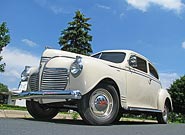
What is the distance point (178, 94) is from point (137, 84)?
4124 centimetres

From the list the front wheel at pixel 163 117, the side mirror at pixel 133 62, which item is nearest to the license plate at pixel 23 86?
the side mirror at pixel 133 62

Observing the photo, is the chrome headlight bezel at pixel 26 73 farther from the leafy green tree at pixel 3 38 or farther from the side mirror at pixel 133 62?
the leafy green tree at pixel 3 38

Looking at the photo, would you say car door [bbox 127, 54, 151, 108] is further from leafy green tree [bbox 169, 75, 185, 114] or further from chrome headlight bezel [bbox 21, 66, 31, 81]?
leafy green tree [bbox 169, 75, 185, 114]

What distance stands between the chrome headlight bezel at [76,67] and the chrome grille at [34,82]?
3.17 ft

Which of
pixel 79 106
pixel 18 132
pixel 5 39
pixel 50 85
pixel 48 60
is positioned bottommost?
pixel 18 132

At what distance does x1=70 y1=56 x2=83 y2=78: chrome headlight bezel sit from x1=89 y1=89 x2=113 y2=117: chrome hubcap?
520mm

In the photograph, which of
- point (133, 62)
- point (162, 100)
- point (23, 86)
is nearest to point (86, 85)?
point (23, 86)

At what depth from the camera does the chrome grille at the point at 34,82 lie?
7.25 m

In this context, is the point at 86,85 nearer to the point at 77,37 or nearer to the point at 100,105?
the point at 100,105

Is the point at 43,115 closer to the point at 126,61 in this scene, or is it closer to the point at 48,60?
the point at 48,60

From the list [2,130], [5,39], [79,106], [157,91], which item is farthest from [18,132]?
[5,39]

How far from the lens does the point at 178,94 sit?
4791cm

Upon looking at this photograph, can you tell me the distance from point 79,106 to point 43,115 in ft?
6.29

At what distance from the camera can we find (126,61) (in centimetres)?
809
